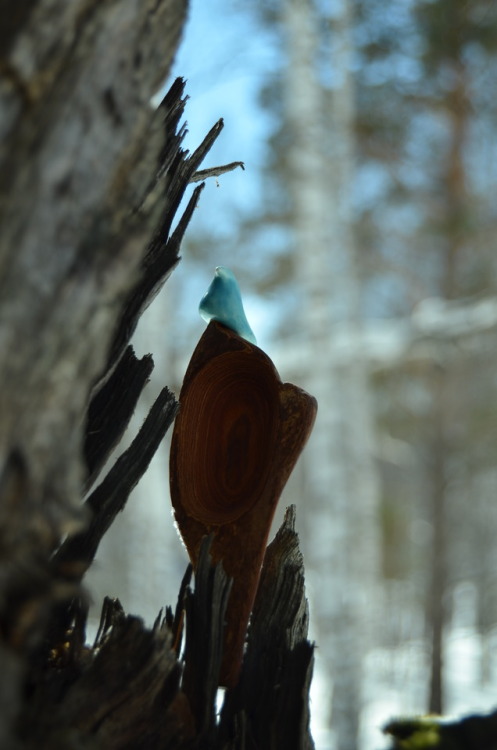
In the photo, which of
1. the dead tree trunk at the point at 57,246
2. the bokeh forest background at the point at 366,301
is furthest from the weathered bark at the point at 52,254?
the bokeh forest background at the point at 366,301

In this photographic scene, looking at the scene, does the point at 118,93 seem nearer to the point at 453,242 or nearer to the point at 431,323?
the point at 431,323

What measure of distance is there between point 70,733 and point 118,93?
0.47 metres

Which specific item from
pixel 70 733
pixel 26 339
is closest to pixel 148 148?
pixel 26 339

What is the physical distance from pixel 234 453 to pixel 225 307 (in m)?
0.18

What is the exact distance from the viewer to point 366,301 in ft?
27.2

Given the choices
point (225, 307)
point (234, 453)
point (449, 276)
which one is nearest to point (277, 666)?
point (234, 453)

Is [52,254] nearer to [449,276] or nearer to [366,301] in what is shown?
[449,276]

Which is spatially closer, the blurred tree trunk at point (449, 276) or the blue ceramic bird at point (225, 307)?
the blue ceramic bird at point (225, 307)

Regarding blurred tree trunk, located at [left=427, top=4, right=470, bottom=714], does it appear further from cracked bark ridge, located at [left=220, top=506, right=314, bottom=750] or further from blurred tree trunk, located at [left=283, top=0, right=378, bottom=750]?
cracked bark ridge, located at [left=220, top=506, right=314, bottom=750]

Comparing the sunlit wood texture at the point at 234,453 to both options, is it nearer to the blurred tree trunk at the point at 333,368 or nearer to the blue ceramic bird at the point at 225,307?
the blue ceramic bird at the point at 225,307

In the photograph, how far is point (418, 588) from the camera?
948 centimetres

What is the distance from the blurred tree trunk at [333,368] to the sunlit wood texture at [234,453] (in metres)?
3.46

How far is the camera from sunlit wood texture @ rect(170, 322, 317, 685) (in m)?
0.98

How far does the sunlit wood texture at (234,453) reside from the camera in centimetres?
98
